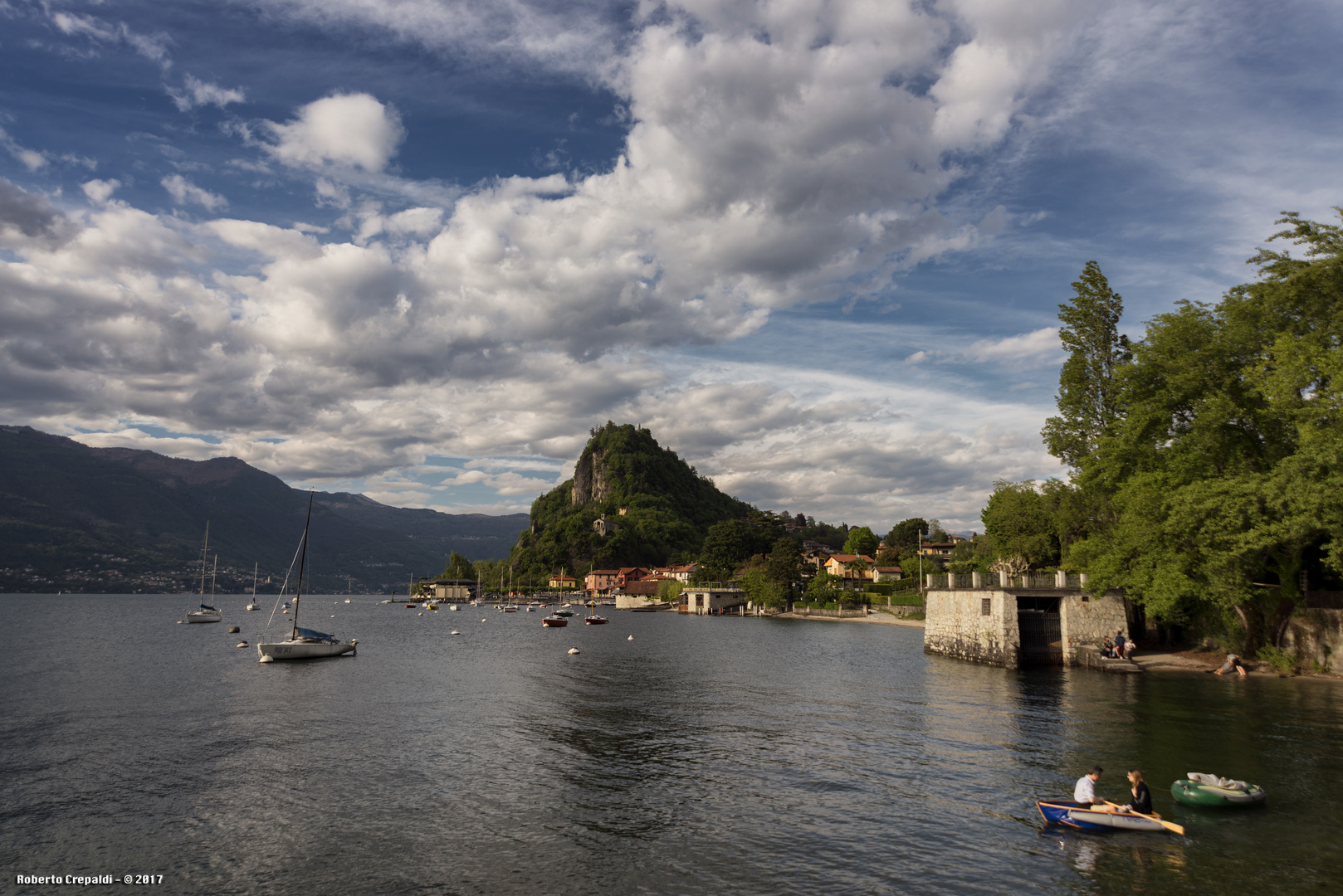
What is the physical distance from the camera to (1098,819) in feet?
63.2

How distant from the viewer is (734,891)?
1575 cm

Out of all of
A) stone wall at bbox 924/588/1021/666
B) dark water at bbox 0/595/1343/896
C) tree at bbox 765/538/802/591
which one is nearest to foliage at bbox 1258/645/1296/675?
dark water at bbox 0/595/1343/896

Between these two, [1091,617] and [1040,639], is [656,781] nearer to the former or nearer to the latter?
[1040,639]

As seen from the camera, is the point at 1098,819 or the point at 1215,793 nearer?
the point at 1098,819

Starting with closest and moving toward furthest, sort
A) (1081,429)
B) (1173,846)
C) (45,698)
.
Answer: (1173,846) → (45,698) → (1081,429)

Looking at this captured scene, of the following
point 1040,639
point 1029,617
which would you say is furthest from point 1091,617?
point 1029,617

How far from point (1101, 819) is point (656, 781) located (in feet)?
45.1

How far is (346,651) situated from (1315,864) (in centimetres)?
6915

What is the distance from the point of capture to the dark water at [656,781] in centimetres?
1709

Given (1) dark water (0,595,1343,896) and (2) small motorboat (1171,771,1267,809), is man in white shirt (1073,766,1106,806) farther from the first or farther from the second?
(2) small motorboat (1171,771,1267,809)

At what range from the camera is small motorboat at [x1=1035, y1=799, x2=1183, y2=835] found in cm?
1916

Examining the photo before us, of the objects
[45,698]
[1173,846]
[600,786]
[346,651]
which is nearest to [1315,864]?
[1173,846]

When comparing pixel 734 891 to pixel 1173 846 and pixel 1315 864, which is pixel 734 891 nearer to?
pixel 1173 846

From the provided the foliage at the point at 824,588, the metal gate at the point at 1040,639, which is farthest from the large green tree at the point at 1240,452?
the foliage at the point at 824,588
